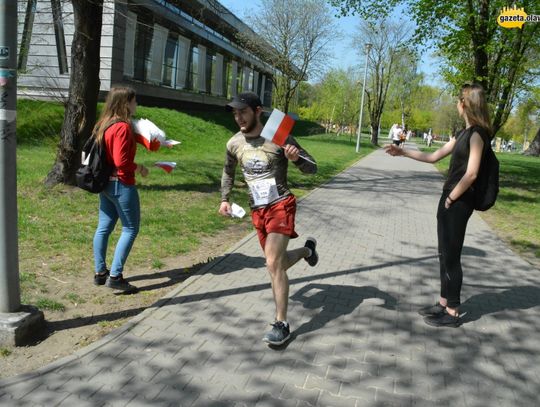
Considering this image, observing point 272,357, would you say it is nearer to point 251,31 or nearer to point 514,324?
point 514,324

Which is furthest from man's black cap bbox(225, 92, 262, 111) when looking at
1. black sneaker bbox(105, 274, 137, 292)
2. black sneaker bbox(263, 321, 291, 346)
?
black sneaker bbox(105, 274, 137, 292)

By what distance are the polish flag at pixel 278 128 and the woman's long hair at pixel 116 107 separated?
154cm

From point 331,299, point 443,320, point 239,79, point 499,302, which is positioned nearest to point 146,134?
point 331,299

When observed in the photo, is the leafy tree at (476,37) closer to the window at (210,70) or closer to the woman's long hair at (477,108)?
the woman's long hair at (477,108)

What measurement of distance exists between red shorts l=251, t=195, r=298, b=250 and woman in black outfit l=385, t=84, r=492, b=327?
3.59 feet

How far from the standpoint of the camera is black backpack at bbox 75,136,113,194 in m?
4.12

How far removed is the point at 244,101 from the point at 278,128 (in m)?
0.40

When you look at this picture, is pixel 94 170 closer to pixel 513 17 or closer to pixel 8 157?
pixel 8 157

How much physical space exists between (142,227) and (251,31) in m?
24.4

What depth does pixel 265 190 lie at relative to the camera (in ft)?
12.1

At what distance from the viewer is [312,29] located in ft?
89.8

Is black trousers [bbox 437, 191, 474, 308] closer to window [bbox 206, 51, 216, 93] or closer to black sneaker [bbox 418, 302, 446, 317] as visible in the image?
black sneaker [bbox 418, 302, 446, 317]

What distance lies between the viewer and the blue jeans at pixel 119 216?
4.28 meters

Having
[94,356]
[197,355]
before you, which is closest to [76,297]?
[94,356]
